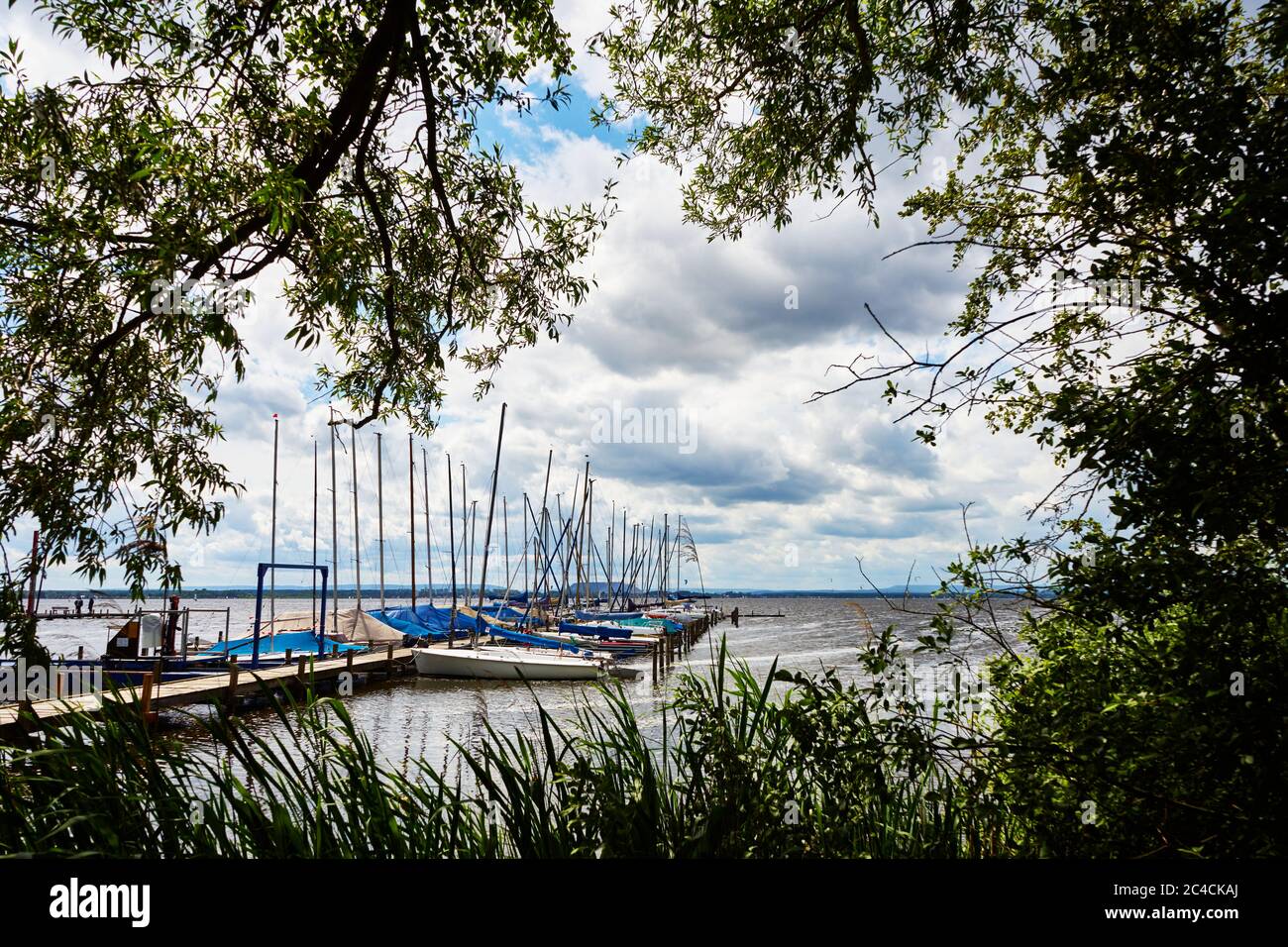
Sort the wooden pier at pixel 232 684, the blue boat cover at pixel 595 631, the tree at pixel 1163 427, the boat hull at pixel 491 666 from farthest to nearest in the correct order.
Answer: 1. the blue boat cover at pixel 595 631
2. the boat hull at pixel 491 666
3. the wooden pier at pixel 232 684
4. the tree at pixel 1163 427

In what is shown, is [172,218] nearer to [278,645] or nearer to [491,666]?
[491,666]

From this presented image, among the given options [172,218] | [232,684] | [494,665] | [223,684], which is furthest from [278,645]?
[172,218]

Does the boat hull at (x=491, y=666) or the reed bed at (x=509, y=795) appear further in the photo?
the boat hull at (x=491, y=666)

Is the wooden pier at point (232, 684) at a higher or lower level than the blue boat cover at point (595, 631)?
higher

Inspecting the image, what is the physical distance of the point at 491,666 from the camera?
3447 cm

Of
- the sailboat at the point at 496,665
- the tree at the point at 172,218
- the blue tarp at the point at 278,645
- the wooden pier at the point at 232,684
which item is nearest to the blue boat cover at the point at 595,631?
the wooden pier at the point at 232,684

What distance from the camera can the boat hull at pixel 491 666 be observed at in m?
34.3

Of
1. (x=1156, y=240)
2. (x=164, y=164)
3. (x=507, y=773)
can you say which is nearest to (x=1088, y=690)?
(x=1156, y=240)

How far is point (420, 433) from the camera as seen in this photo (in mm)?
7703

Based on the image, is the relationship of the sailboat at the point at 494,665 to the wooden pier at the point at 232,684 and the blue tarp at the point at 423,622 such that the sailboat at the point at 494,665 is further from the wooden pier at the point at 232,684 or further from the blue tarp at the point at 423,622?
the blue tarp at the point at 423,622

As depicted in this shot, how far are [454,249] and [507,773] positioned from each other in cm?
483

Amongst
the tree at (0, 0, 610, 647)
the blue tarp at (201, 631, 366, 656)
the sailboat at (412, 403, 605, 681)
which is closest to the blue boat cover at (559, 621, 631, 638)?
the sailboat at (412, 403, 605, 681)

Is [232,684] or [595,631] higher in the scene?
[232,684]

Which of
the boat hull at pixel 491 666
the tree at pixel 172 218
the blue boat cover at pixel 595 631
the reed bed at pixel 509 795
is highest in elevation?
the tree at pixel 172 218
